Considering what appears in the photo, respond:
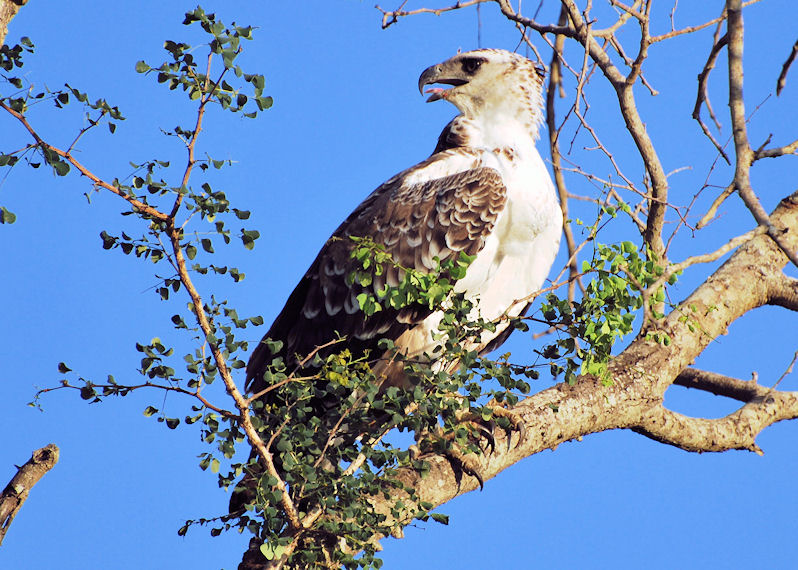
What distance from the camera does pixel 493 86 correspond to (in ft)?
17.3

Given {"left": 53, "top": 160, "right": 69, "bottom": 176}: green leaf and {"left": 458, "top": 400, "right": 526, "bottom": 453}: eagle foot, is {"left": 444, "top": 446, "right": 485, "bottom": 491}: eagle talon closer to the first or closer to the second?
{"left": 458, "top": 400, "right": 526, "bottom": 453}: eagle foot

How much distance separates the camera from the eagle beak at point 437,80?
5.39 metres

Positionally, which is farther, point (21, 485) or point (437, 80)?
point (437, 80)

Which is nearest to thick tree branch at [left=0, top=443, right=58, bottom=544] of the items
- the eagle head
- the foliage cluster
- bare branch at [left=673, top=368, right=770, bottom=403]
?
the foliage cluster

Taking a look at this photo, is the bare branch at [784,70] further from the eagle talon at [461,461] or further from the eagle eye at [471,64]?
the eagle talon at [461,461]

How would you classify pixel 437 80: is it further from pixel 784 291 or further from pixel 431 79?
pixel 784 291

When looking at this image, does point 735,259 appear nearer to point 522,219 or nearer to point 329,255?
point 522,219

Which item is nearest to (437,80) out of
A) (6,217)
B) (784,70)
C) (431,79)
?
(431,79)

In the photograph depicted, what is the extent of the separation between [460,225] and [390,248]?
414 millimetres

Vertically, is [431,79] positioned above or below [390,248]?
above

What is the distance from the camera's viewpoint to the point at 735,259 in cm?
596

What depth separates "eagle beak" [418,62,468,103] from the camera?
5.39 m

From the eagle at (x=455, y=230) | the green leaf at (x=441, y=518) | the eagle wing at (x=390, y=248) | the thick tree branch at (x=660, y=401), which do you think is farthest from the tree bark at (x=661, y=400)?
the eagle wing at (x=390, y=248)

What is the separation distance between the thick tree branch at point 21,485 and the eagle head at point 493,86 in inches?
120
